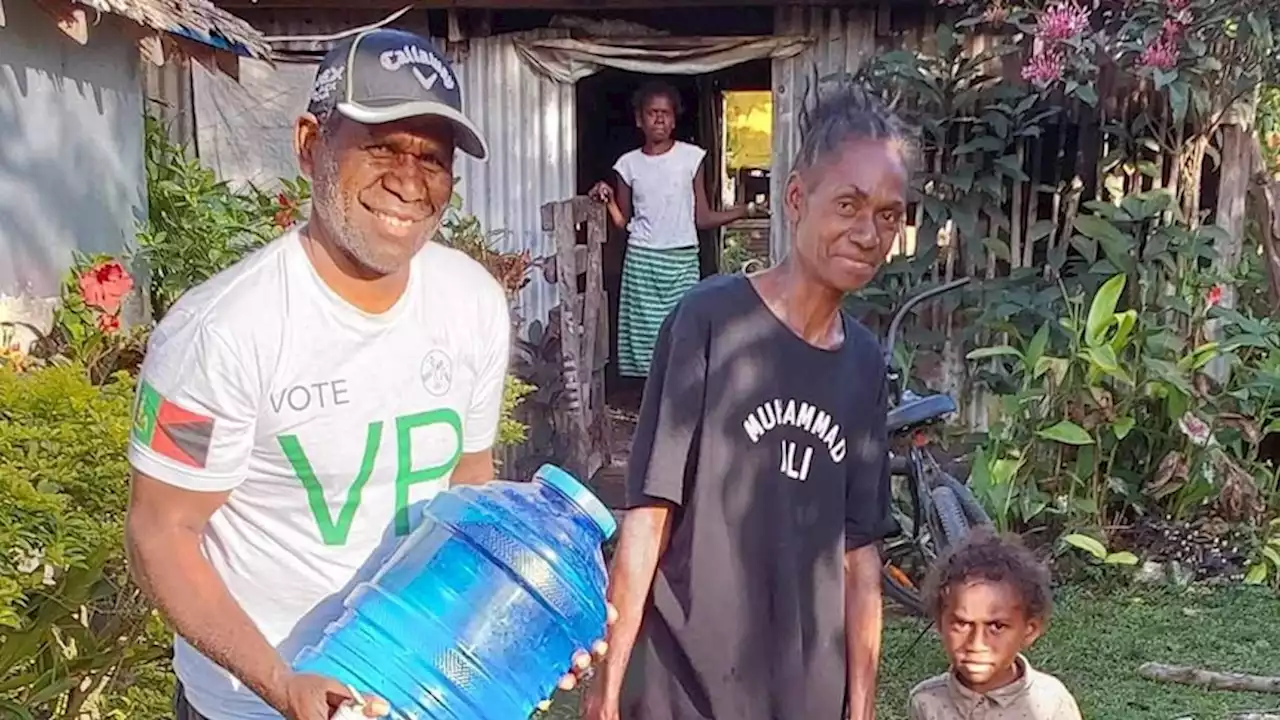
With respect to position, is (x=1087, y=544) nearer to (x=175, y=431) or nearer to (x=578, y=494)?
(x=578, y=494)

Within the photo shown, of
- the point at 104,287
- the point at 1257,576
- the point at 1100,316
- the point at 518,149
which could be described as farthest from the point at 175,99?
the point at 1257,576

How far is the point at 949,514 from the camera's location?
456 cm

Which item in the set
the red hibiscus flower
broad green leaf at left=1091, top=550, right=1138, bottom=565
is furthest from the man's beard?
broad green leaf at left=1091, top=550, right=1138, bottom=565

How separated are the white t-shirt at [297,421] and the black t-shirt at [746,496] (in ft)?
1.22

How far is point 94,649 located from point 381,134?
2269 millimetres

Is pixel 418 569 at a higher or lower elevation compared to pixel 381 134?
lower

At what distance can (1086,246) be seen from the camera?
21.0 feet

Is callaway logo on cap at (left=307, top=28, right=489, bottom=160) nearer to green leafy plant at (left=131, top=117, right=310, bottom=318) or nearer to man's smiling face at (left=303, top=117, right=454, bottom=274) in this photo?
man's smiling face at (left=303, top=117, right=454, bottom=274)

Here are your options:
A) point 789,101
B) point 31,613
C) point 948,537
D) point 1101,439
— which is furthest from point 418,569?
point 789,101

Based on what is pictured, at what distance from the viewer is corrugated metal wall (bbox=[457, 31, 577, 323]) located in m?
7.47

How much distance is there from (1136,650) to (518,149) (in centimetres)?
446

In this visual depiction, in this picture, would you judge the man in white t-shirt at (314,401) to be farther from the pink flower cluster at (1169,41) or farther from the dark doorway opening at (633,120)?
the dark doorway opening at (633,120)

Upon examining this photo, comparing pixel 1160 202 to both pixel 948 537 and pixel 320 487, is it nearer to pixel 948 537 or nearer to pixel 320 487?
pixel 948 537

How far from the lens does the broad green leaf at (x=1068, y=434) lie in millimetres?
5332
